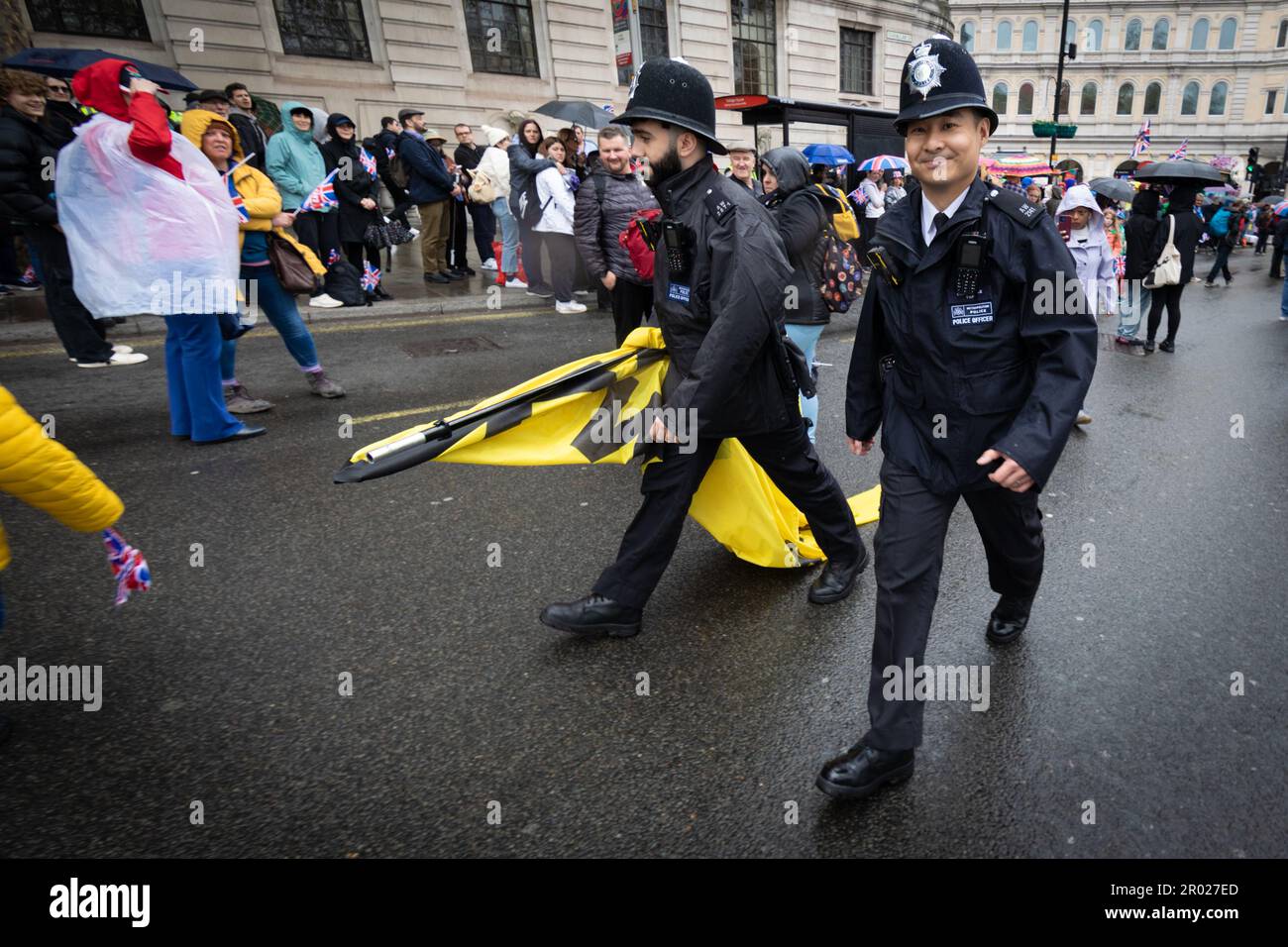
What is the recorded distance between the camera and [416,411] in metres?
5.80

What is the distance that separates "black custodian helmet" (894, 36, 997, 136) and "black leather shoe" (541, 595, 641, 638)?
195cm

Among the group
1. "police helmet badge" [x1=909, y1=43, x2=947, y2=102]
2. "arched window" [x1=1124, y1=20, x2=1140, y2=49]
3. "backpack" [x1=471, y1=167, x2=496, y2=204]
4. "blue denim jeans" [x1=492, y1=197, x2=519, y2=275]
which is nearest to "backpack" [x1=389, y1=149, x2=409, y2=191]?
"backpack" [x1=471, y1=167, x2=496, y2=204]

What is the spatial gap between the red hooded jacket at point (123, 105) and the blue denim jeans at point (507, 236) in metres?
7.37

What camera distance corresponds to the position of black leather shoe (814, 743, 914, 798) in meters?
2.16

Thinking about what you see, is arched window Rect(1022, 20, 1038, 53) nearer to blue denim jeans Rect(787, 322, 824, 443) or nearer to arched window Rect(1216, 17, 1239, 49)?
arched window Rect(1216, 17, 1239, 49)

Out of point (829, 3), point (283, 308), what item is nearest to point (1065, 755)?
point (283, 308)

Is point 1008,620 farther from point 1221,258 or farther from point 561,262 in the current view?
point 1221,258

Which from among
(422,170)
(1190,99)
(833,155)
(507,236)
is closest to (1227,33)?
(1190,99)

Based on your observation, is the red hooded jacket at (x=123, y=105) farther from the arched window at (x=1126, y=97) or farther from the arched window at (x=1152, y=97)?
the arched window at (x=1152, y=97)

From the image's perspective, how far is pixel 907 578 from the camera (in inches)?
85.9

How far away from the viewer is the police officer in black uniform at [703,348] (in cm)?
259

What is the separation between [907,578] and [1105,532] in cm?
240

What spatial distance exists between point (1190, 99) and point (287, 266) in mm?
82118
